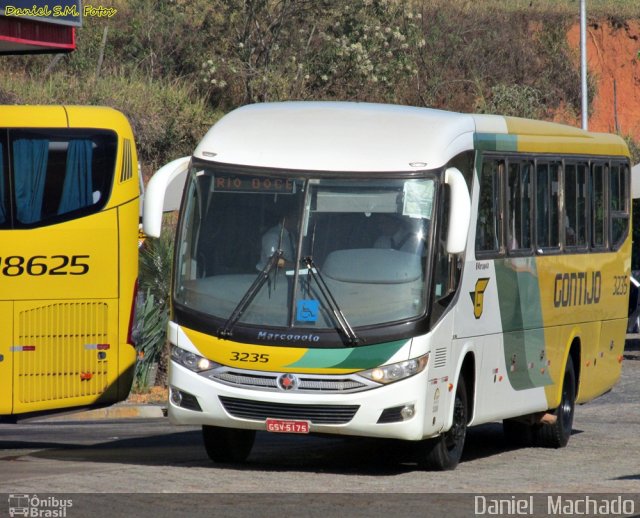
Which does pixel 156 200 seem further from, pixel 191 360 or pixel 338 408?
pixel 338 408

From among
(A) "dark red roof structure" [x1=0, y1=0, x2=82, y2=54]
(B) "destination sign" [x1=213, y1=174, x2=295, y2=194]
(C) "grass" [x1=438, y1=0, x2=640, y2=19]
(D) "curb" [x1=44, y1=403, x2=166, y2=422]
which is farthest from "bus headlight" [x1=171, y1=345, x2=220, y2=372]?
(C) "grass" [x1=438, y1=0, x2=640, y2=19]

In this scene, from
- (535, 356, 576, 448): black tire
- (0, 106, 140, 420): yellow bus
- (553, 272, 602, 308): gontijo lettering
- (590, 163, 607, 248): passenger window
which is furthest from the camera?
(590, 163, 607, 248): passenger window

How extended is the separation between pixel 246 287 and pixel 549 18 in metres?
46.4

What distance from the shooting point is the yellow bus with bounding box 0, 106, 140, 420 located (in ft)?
42.7

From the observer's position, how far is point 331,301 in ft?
36.9

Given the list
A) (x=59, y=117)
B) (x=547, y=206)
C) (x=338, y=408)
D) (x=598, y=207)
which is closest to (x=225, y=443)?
(x=338, y=408)

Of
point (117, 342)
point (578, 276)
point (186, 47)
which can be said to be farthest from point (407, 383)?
point (186, 47)

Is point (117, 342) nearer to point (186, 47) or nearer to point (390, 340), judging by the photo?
point (390, 340)

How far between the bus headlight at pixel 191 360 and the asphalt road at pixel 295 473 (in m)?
0.85

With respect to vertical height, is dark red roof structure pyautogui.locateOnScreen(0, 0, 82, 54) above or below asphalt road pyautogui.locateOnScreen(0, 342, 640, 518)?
above

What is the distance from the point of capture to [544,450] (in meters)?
14.7

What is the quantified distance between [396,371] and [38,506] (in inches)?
127

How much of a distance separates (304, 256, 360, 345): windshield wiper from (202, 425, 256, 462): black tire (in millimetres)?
1705

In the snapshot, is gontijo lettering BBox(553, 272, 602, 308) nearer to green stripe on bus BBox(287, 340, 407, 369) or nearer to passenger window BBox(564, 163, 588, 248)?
passenger window BBox(564, 163, 588, 248)
